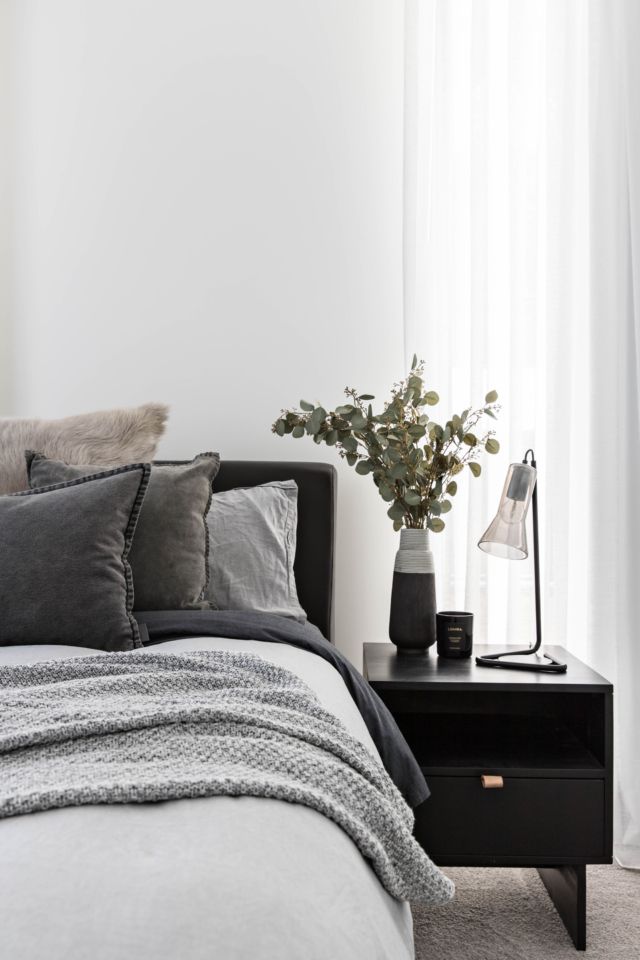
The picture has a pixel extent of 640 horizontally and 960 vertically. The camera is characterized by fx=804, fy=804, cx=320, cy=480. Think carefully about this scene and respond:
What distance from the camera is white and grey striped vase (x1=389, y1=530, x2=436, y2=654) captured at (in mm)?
2070

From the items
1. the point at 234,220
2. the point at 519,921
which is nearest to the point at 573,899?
the point at 519,921

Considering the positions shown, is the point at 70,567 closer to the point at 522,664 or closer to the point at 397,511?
the point at 397,511

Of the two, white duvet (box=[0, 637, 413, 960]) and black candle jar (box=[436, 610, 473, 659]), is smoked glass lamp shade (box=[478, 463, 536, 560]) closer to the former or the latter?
black candle jar (box=[436, 610, 473, 659])

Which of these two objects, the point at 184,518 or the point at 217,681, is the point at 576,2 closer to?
the point at 184,518

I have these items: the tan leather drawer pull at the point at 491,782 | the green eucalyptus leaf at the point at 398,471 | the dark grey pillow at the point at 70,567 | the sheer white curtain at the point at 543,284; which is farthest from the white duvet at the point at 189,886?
the sheer white curtain at the point at 543,284

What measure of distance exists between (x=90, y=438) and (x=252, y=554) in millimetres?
500

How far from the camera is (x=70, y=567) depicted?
155 centimetres

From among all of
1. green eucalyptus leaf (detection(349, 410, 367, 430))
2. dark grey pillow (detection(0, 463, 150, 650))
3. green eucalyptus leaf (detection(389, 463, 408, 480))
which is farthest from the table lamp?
dark grey pillow (detection(0, 463, 150, 650))

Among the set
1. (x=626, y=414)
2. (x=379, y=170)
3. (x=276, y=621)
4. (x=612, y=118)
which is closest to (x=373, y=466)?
(x=276, y=621)

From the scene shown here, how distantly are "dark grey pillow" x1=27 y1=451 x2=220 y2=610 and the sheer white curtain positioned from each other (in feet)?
2.59

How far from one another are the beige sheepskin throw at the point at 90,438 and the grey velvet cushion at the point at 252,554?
0.81ft

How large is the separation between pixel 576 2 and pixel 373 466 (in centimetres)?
147

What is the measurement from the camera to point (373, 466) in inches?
82.3

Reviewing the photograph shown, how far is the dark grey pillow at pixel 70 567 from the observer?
1.51 m
